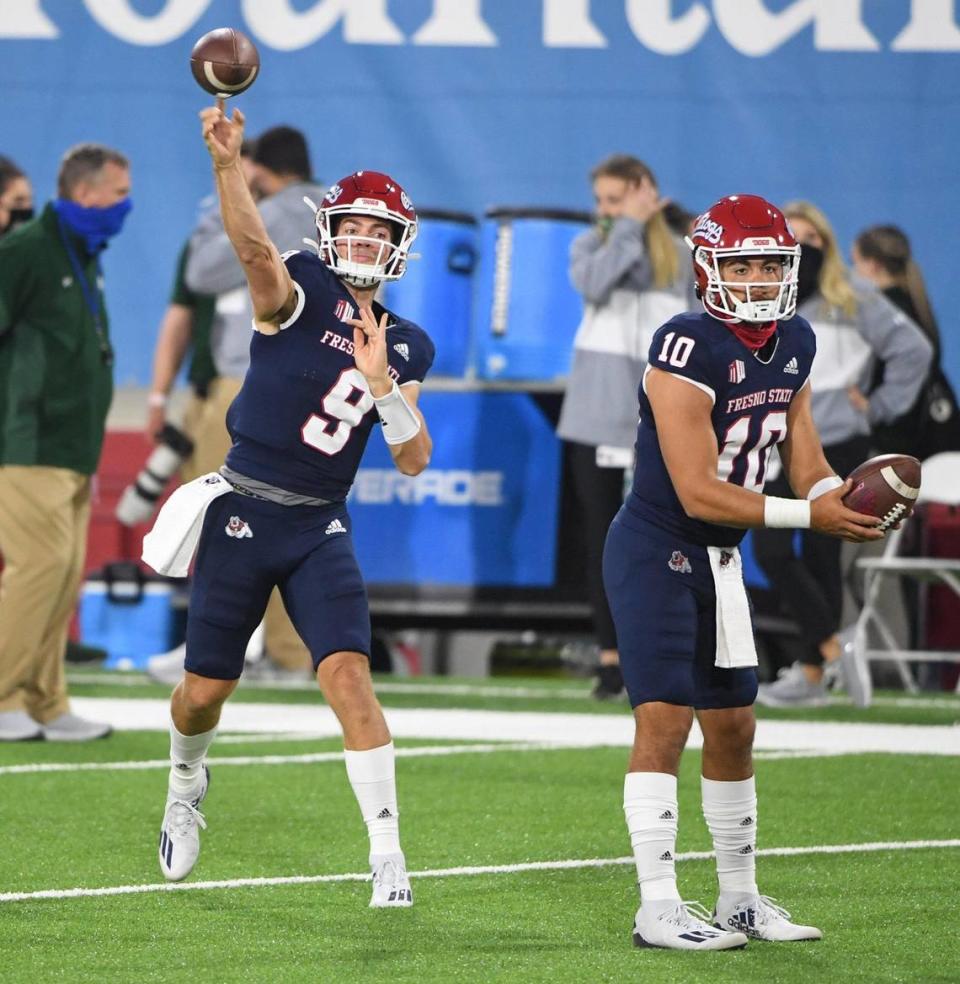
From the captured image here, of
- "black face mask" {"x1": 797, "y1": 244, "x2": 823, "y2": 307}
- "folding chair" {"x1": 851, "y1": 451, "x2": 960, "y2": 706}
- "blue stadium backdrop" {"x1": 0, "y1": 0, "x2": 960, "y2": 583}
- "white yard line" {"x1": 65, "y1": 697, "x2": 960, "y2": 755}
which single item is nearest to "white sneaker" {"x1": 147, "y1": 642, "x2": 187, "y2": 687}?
"white yard line" {"x1": 65, "y1": 697, "x2": 960, "y2": 755}

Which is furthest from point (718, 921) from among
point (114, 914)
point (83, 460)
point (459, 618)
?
point (459, 618)

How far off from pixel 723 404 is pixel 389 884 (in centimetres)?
135

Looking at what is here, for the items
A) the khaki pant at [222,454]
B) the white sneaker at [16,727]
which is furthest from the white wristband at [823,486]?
the khaki pant at [222,454]

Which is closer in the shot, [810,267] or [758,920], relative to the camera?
[758,920]

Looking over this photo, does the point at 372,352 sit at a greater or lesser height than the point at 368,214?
lesser

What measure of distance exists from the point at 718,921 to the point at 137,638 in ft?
22.1

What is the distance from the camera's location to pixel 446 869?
18.9 ft

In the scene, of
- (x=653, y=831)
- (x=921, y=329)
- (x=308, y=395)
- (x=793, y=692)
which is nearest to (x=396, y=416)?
(x=308, y=395)

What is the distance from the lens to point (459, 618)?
1114 centimetres

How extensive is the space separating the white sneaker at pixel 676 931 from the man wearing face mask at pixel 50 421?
3.80 m

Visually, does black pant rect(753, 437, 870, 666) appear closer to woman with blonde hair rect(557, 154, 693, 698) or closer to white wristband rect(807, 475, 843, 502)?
woman with blonde hair rect(557, 154, 693, 698)

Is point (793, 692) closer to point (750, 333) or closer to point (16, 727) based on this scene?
point (16, 727)

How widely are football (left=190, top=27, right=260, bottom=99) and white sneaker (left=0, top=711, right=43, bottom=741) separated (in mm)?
3393

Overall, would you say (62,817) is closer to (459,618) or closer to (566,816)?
(566,816)
